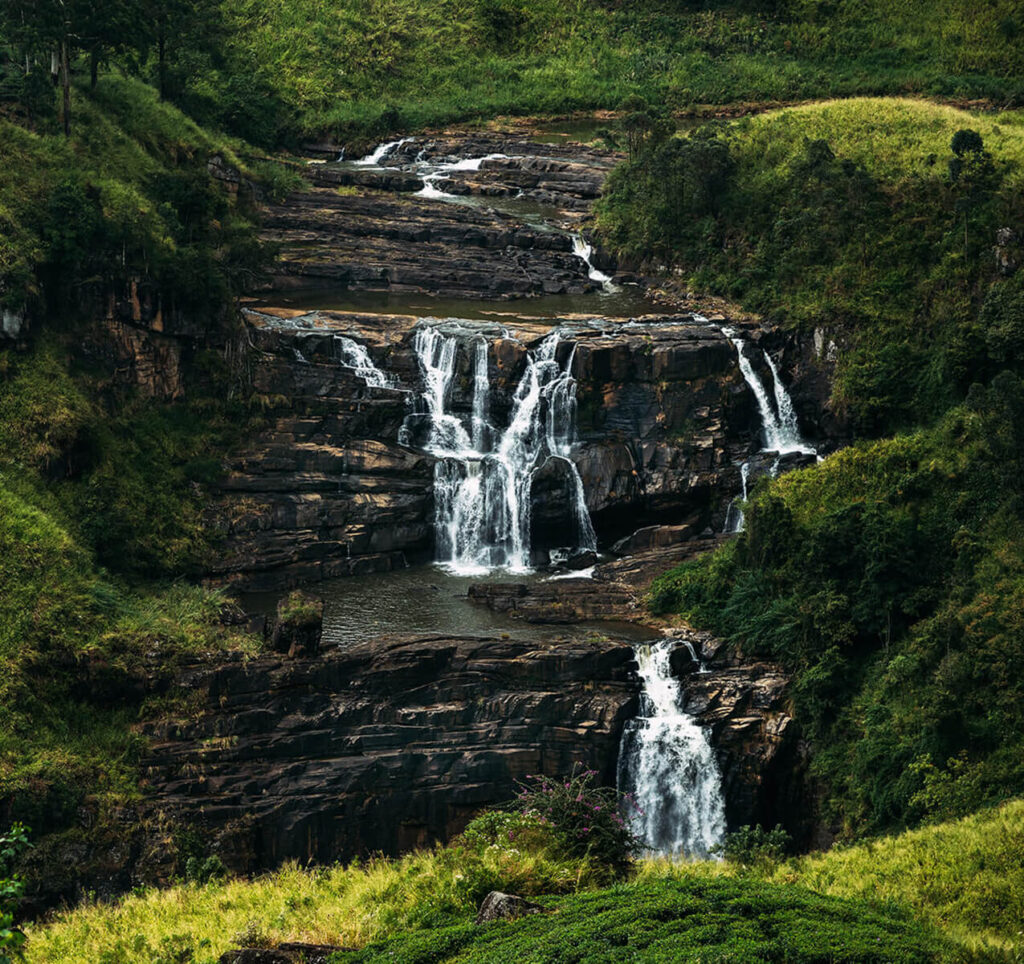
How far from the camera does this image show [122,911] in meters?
22.2

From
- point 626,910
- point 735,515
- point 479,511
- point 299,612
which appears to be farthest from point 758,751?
point 626,910

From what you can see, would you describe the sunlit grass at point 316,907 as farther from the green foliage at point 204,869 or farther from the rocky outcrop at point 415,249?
the rocky outcrop at point 415,249

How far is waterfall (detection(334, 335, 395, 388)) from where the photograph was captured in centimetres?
4322

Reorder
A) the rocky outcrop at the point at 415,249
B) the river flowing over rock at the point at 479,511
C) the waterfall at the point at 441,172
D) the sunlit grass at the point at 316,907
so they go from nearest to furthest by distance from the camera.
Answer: the sunlit grass at the point at 316,907
the river flowing over rock at the point at 479,511
the rocky outcrop at the point at 415,249
the waterfall at the point at 441,172

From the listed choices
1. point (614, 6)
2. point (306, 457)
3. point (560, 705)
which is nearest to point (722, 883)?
point (560, 705)

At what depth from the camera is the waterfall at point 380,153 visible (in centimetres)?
6619

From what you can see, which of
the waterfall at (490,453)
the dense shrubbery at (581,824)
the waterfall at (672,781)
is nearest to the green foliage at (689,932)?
the dense shrubbery at (581,824)

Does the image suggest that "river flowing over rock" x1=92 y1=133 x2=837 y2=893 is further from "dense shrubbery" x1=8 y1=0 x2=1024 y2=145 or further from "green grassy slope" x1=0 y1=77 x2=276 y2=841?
"dense shrubbery" x1=8 y1=0 x2=1024 y2=145

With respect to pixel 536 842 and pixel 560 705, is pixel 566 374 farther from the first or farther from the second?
pixel 536 842

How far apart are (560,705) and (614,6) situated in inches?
2488

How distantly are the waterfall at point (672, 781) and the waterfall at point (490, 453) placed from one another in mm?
9308

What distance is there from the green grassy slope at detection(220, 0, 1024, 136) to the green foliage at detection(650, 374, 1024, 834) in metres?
38.7

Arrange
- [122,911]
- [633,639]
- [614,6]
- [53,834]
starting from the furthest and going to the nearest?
[614,6] → [633,639] → [53,834] → [122,911]

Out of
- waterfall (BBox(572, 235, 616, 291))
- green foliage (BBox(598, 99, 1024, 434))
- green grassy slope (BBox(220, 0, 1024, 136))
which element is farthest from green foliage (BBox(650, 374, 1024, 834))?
green grassy slope (BBox(220, 0, 1024, 136))
